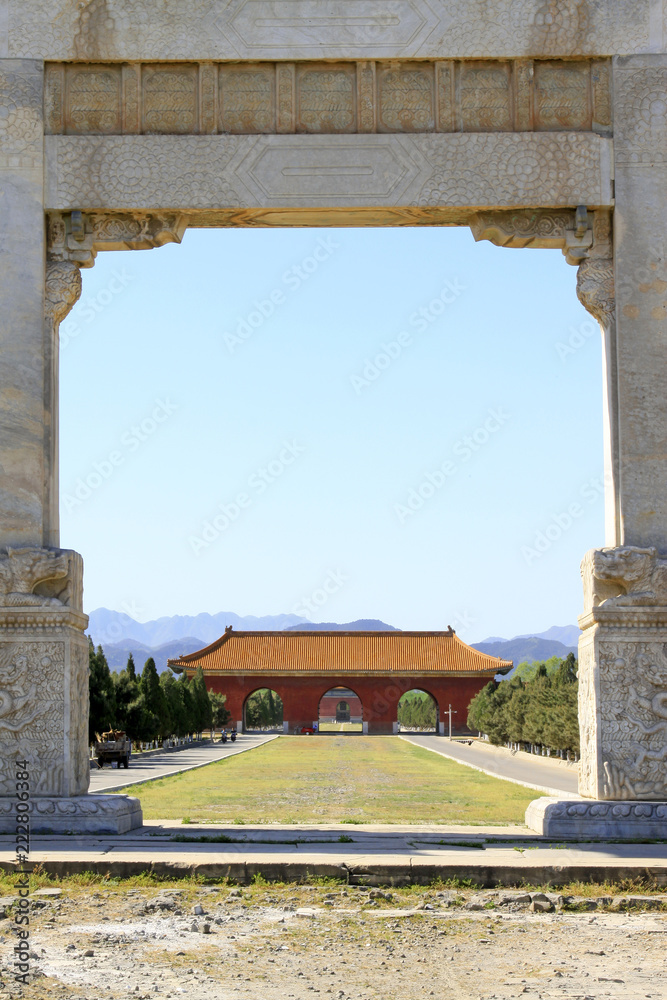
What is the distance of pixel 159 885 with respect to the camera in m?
5.94

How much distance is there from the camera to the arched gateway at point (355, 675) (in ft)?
160

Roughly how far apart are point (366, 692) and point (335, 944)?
45.4 meters

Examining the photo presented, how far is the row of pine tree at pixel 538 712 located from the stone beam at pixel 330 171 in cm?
1171

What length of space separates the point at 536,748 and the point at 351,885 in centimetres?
2415

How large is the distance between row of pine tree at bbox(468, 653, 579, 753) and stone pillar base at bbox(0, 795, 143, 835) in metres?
11.8

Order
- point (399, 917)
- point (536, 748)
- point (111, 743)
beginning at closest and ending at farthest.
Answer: point (399, 917) → point (111, 743) → point (536, 748)

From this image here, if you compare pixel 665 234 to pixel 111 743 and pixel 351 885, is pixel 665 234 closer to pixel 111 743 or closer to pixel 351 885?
pixel 351 885

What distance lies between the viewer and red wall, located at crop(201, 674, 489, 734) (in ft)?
160

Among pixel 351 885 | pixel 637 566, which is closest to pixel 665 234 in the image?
pixel 637 566

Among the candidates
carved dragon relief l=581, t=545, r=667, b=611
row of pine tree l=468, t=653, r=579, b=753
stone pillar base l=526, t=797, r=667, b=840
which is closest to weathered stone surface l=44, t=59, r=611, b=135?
carved dragon relief l=581, t=545, r=667, b=611

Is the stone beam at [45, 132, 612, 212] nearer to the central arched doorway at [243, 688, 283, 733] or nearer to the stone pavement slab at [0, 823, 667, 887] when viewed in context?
the stone pavement slab at [0, 823, 667, 887]

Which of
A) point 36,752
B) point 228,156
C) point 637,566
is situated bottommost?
point 36,752

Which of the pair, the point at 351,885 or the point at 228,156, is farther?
the point at 228,156

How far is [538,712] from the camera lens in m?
24.4
